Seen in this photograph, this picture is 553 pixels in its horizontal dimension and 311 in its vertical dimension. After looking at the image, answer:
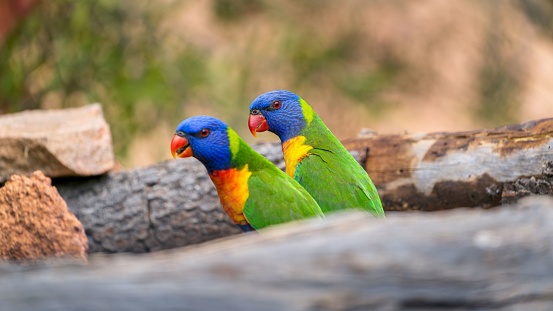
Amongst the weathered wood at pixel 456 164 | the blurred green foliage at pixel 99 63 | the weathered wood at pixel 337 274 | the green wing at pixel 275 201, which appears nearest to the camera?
the weathered wood at pixel 337 274

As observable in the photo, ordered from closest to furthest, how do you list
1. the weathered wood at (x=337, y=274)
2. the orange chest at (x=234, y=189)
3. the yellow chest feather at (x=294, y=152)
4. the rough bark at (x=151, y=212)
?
the weathered wood at (x=337, y=274) < the orange chest at (x=234, y=189) < the yellow chest feather at (x=294, y=152) < the rough bark at (x=151, y=212)

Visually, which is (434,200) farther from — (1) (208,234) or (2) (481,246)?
(2) (481,246)

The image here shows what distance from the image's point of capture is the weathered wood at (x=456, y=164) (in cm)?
242

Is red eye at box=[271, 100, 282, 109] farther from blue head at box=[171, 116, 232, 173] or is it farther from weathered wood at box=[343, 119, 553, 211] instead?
weathered wood at box=[343, 119, 553, 211]

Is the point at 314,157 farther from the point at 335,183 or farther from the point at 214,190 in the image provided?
the point at 214,190

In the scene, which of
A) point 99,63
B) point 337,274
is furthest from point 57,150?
point 99,63

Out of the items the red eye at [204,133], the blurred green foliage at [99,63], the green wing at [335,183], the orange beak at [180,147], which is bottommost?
the orange beak at [180,147]

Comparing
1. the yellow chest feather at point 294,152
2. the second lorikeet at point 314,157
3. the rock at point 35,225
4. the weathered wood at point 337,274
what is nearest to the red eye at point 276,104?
the second lorikeet at point 314,157

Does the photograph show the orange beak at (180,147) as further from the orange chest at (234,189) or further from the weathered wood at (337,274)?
the weathered wood at (337,274)

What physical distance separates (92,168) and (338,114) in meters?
4.13

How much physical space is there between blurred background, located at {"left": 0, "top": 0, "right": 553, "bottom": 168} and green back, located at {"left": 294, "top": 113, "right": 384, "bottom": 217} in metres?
2.80

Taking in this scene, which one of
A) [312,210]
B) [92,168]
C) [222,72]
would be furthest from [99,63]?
[312,210]

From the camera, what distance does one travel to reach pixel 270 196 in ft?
6.63

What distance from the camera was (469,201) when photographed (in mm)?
2547
